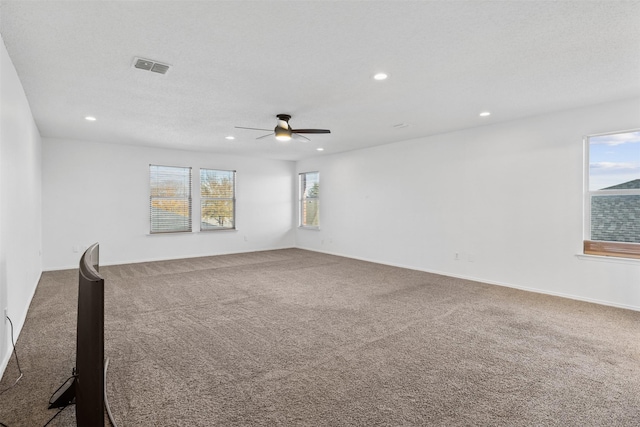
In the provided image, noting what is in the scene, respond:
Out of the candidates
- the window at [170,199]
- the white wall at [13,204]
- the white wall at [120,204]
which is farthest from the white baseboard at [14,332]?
the window at [170,199]

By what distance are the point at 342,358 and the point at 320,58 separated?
8.45 ft

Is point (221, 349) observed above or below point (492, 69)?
below

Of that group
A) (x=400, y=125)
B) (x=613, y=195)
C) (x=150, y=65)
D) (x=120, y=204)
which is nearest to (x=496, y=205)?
(x=613, y=195)

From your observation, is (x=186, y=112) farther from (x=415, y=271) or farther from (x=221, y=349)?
(x=415, y=271)

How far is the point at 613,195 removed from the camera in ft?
13.7

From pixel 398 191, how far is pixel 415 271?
1662mm

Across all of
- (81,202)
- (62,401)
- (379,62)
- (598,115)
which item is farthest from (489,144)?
(81,202)

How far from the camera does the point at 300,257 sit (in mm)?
7805

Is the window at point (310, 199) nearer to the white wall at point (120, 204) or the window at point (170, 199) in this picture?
the white wall at point (120, 204)

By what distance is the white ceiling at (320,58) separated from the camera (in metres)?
2.19

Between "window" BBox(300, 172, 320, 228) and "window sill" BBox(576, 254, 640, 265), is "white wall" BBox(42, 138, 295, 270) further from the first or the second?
"window sill" BBox(576, 254, 640, 265)

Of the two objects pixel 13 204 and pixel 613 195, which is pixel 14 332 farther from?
pixel 613 195

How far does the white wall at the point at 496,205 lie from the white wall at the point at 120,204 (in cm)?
288

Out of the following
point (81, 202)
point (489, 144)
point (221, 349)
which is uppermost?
point (489, 144)
